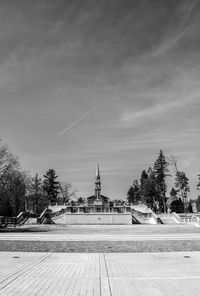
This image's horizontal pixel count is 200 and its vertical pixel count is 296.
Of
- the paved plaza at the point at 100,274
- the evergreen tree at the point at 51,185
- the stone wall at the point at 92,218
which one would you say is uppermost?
the evergreen tree at the point at 51,185

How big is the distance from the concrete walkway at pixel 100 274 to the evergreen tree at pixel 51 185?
95779 millimetres

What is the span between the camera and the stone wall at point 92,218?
55406 mm

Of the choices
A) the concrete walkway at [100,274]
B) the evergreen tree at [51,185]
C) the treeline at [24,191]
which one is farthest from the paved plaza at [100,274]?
the evergreen tree at [51,185]

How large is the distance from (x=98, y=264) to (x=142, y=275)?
8.64ft

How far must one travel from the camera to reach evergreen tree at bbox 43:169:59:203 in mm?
110312

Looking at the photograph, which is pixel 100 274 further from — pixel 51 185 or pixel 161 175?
pixel 51 185

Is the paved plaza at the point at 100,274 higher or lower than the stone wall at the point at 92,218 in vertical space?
lower

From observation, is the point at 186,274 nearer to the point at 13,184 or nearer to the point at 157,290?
the point at 157,290

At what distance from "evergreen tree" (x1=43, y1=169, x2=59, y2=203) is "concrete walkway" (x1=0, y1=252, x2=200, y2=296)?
95.8 m

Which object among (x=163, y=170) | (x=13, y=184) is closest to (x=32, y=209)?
(x=13, y=184)

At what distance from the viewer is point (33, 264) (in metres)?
12.7

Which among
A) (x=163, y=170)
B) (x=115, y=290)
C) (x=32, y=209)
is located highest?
(x=163, y=170)

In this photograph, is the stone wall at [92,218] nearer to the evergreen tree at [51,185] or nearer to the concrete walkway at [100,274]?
the concrete walkway at [100,274]

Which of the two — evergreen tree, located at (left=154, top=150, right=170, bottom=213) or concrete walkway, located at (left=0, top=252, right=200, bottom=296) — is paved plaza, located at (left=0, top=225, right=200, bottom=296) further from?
evergreen tree, located at (left=154, top=150, right=170, bottom=213)
